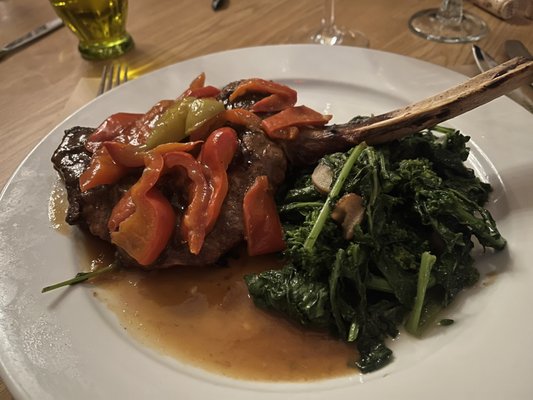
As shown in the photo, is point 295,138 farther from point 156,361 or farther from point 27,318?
point 27,318

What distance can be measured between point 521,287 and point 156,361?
145 centimetres

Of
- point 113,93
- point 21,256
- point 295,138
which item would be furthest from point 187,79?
point 21,256

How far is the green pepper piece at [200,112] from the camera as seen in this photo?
7.90 ft

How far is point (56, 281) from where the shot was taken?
2199mm

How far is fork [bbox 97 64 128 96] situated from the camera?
342 cm

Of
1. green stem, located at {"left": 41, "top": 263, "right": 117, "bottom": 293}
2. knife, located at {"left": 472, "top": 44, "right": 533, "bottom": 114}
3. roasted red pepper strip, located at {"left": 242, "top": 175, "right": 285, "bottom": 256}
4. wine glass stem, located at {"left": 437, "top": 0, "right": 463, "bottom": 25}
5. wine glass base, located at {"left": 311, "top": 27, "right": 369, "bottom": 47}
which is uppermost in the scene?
green stem, located at {"left": 41, "top": 263, "right": 117, "bottom": 293}

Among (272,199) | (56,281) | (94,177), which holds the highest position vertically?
(94,177)

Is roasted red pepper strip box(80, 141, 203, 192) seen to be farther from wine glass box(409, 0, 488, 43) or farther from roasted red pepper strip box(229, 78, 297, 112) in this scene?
wine glass box(409, 0, 488, 43)

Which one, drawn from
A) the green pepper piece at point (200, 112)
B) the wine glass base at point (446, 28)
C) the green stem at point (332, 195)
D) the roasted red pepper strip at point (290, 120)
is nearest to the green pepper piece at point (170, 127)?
the green pepper piece at point (200, 112)

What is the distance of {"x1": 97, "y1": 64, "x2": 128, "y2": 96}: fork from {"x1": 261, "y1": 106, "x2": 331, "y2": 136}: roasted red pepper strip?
55.8 inches

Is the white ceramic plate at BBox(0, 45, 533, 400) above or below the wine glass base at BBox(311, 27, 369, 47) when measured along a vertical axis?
above

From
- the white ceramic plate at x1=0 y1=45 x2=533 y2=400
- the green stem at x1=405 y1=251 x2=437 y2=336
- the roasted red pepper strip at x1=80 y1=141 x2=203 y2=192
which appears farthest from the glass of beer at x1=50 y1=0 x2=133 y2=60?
the green stem at x1=405 y1=251 x2=437 y2=336

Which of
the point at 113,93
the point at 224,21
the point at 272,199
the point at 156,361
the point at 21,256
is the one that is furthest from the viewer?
the point at 224,21

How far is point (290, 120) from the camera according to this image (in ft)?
8.32
